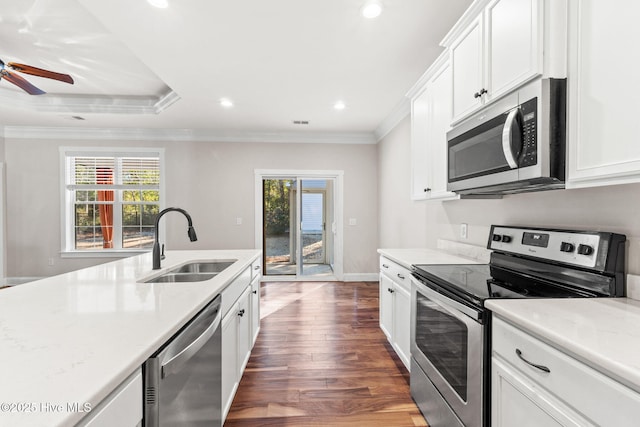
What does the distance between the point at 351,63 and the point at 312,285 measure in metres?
3.44

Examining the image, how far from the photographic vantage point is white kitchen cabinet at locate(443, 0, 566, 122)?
119 cm

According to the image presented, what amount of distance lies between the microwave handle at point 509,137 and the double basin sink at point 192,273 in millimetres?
1791

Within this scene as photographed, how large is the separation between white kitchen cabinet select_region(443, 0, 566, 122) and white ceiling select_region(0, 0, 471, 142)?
45 centimetres

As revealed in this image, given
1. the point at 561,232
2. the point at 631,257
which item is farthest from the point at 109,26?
the point at 631,257

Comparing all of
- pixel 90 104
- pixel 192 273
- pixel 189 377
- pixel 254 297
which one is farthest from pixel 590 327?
pixel 90 104

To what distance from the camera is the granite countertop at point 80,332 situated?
58 cm

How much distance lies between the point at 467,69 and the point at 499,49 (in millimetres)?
287

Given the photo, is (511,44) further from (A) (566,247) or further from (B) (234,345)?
(B) (234,345)

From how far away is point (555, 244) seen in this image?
140 cm

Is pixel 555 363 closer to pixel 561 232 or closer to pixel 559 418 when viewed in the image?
pixel 559 418

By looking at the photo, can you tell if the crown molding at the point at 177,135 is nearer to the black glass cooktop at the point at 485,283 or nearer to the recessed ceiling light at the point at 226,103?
the recessed ceiling light at the point at 226,103

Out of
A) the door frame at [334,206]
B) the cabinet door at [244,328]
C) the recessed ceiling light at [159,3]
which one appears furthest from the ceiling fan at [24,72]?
the door frame at [334,206]

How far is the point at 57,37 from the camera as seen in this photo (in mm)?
2598

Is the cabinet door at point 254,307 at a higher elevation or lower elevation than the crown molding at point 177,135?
lower
